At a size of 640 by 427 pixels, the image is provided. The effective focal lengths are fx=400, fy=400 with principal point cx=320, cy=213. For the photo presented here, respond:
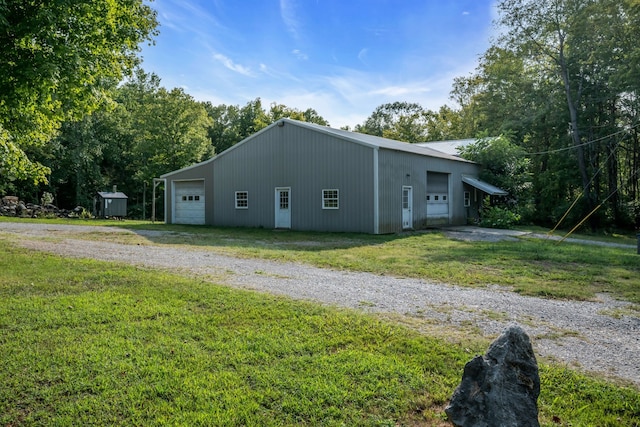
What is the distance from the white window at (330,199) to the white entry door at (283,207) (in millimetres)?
1859

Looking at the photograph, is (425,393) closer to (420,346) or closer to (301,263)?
(420,346)

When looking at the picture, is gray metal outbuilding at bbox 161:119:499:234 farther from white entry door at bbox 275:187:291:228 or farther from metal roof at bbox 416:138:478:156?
metal roof at bbox 416:138:478:156

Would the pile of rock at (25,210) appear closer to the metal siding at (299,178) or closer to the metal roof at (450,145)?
the metal siding at (299,178)

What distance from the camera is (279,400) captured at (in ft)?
9.63

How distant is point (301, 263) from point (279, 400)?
5.85 m

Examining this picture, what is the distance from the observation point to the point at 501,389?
2.38 meters

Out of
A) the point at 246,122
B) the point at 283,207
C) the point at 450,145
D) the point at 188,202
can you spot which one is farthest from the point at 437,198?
the point at 246,122

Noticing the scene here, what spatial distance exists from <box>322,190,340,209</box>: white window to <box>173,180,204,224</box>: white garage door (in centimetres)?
765

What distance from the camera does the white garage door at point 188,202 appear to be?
21.1 meters

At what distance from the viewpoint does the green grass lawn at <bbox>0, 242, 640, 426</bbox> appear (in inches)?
110

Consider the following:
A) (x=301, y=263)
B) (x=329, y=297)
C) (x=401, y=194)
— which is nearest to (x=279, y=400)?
(x=329, y=297)

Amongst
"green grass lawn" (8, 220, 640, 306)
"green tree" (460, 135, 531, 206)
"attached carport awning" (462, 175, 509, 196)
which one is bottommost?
"green grass lawn" (8, 220, 640, 306)

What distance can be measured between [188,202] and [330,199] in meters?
8.99

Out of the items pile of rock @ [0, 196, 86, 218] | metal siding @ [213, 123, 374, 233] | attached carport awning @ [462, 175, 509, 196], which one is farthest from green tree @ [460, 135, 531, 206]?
pile of rock @ [0, 196, 86, 218]
